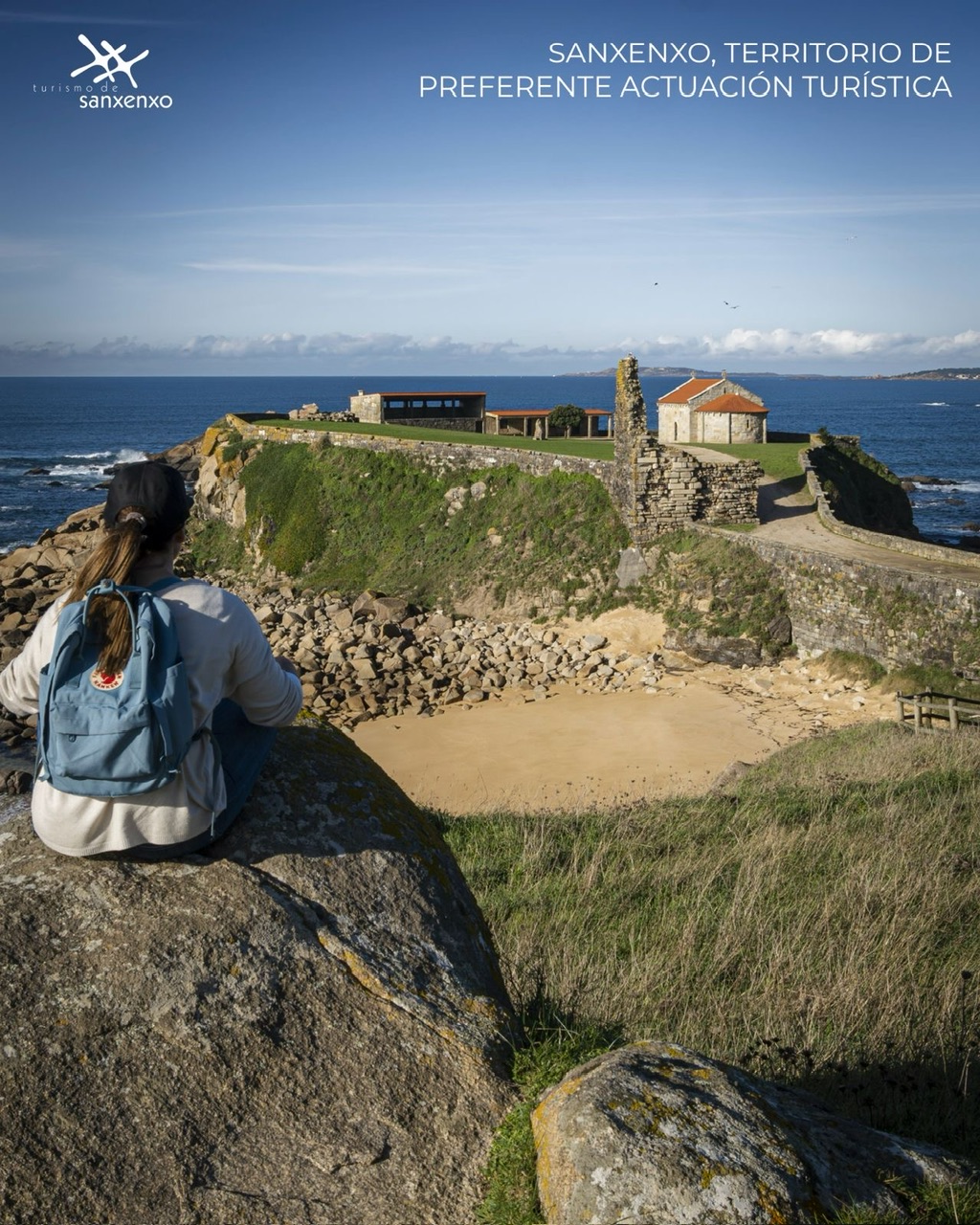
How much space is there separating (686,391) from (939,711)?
3072 cm

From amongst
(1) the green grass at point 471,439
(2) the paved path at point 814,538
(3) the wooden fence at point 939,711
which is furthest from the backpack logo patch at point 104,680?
(1) the green grass at point 471,439

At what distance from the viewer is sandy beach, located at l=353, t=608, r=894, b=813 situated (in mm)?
19047

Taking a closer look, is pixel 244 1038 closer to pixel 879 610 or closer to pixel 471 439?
pixel 879 610

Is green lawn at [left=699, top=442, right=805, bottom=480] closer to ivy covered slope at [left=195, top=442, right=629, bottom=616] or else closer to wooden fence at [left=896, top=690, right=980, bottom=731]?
ivy covered slope at [left=195, top=442, right=629, bottom=616]

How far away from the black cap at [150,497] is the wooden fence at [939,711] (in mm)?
16295

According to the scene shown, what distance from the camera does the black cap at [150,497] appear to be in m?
3.60

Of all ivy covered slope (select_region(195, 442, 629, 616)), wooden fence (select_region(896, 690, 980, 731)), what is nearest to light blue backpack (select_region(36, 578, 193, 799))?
wooden fence (select_region(896, 690, 980, 731))

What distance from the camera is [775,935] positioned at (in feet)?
21.7

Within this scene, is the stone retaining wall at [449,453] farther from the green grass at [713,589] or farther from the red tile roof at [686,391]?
the red tile roof at [686,391]

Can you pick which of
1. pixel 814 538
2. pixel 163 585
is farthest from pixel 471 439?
pixel 163 585

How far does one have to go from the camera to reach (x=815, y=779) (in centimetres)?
1326

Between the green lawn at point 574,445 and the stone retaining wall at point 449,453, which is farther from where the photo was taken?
the green lawn at point 574,445

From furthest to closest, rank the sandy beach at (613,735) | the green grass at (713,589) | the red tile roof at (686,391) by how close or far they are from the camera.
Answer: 1. the red tile roof at (686,391)
2. the green grass at (713,589)
3. the sandy beach at (613,735)

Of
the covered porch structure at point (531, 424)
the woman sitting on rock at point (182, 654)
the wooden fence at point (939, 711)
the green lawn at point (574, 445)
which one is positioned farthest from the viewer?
the covered porch structure at point (531, 424)
